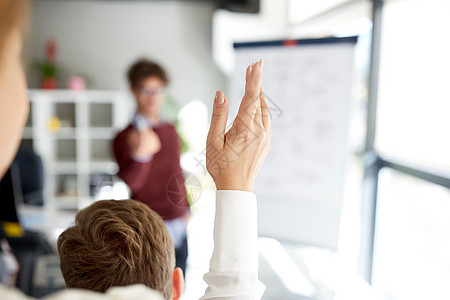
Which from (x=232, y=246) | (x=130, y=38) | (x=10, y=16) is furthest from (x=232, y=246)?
(x=130, y=38)

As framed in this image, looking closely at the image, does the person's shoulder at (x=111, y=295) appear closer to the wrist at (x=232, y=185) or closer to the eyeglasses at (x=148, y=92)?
the wrist at (x=232, y=185)

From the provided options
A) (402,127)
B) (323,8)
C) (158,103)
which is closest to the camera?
(158,103)

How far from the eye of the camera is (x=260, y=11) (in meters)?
4.05

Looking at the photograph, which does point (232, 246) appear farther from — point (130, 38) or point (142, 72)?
point (130, 38)

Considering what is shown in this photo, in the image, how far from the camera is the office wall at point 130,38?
4.55 metres

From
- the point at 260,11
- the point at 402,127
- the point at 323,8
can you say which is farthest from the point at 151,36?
the point at 402,127

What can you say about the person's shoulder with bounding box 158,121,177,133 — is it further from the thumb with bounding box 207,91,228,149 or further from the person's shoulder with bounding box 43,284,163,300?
the person's shoulder with bounding box 43,284,163,300

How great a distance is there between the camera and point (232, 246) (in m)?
0.60

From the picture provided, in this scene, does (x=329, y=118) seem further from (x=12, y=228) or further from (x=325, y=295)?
(x=12, y=228)

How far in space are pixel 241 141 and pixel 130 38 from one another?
174 inches

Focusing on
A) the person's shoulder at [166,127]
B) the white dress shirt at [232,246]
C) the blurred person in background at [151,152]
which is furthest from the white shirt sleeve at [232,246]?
the person's shoulder at [166,127]

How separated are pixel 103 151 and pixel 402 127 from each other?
3410mm

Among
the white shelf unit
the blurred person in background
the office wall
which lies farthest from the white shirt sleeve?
the office wall

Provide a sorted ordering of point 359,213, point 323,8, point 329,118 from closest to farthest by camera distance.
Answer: point 329,118, point 359,213, point 323,8
